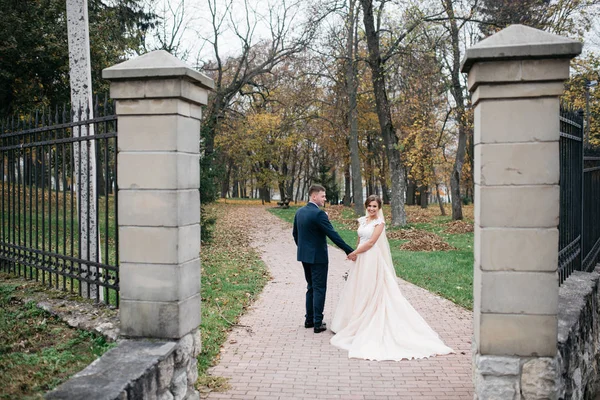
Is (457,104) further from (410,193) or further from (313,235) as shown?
(410,193)

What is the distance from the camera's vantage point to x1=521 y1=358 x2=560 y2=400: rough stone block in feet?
13.6

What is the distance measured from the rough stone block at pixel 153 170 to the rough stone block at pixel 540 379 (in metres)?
3.11

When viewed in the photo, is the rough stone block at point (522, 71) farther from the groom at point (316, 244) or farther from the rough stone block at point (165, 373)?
the groom at point (316, 244)

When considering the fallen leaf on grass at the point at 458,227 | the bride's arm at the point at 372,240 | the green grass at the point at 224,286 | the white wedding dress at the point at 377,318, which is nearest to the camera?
the white wedding dress at the point at 377,318

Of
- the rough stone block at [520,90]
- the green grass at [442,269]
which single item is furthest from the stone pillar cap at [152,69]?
the green grass at [442,269]

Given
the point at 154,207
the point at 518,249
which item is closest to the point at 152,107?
the point at 154,207

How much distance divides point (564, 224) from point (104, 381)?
4786 millimetres

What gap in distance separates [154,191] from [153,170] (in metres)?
0.17

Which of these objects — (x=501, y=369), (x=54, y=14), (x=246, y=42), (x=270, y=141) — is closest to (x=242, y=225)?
(x=246, y=42)

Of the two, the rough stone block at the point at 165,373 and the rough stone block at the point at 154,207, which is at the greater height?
the rough stone block at the point at 154,207

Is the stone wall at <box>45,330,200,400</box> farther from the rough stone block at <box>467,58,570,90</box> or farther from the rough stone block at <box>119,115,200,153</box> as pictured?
the rough stone block at <box>467,58,570,90</box>

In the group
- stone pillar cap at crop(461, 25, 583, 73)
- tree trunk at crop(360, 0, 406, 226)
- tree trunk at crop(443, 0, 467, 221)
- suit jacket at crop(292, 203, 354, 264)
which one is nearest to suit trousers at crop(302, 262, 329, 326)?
suit jacket at crop(292, 203, 354, 264)

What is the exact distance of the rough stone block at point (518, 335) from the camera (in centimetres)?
414

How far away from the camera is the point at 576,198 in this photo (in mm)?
6496
